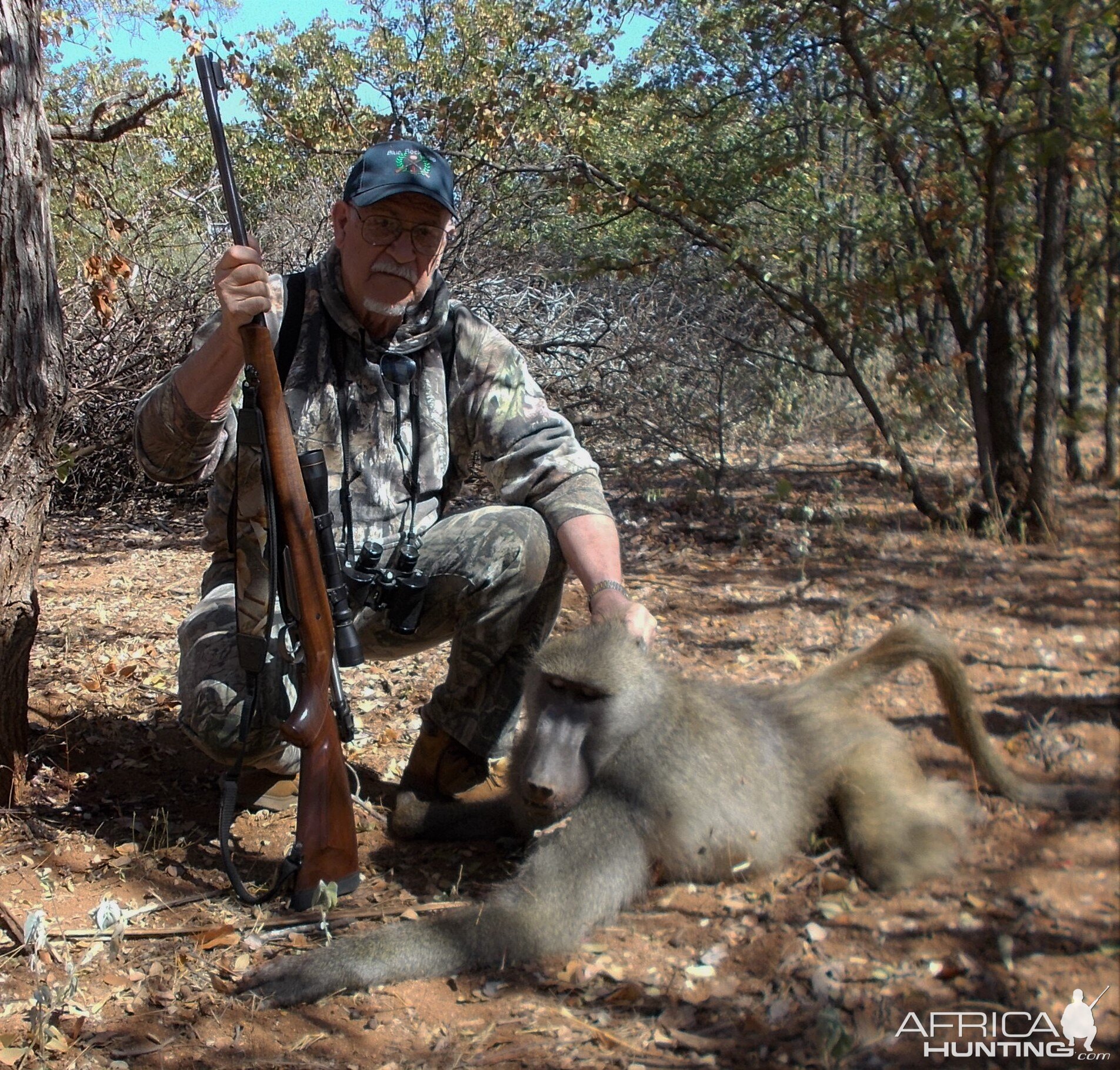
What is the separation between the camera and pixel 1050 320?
204 inches

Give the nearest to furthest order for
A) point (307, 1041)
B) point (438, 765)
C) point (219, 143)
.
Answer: point (307, 1041) < point (219, 143) < point (438, 765)

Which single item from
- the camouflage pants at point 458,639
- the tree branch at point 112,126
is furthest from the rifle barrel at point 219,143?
the tree branch at point 112,126

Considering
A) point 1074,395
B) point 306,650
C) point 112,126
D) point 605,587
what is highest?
point 112,126

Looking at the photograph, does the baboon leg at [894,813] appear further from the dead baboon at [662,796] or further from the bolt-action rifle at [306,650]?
the bolt-action rifle at [306,650]

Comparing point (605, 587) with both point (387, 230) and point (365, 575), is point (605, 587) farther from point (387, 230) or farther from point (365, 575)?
point (387, 230)

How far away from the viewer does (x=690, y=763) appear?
2.70 meters

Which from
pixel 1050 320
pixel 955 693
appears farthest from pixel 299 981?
pixel 1050 320

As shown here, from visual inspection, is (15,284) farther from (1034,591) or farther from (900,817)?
(1034,591)

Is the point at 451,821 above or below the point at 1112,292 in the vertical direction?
below

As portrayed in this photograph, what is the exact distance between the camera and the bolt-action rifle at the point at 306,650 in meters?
2.64

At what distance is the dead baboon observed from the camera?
8.07 feet

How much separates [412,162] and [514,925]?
2198mm

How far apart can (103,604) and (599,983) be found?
148 inches

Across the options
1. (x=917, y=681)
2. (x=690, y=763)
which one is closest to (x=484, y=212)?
(x=917, y=681)
